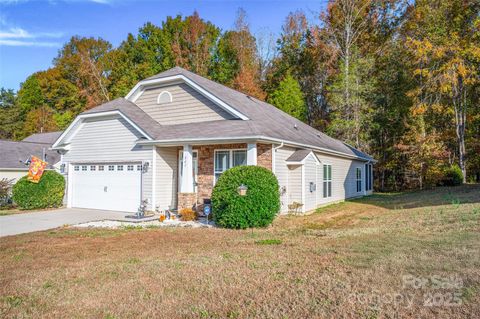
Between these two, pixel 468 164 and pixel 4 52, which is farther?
pixel 468 164

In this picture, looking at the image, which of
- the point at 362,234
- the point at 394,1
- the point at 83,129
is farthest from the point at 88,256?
the point at 394,1

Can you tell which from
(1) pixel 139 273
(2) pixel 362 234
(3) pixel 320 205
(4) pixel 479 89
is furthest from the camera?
(4) pixel 479 89

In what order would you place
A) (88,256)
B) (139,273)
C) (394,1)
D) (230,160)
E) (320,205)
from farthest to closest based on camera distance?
(394,1)
(320,205)
(230,160)
(88,256)
(139,273)

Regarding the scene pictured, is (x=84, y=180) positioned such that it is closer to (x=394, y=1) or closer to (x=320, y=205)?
(x=320, y=205)

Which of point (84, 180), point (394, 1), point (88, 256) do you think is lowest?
point (88, 256)

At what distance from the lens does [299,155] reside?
41.8 feet

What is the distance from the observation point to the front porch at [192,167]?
12.2m

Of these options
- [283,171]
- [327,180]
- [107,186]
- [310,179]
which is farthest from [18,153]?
[327,180]

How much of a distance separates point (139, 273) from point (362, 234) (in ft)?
16.7

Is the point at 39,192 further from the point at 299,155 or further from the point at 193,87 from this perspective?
the point at 299,155

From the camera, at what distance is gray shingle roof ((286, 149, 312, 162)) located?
12.5 meters

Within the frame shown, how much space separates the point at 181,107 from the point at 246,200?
625cm

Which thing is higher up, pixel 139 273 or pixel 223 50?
pixel 223 50

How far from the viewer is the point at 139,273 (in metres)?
5.34
